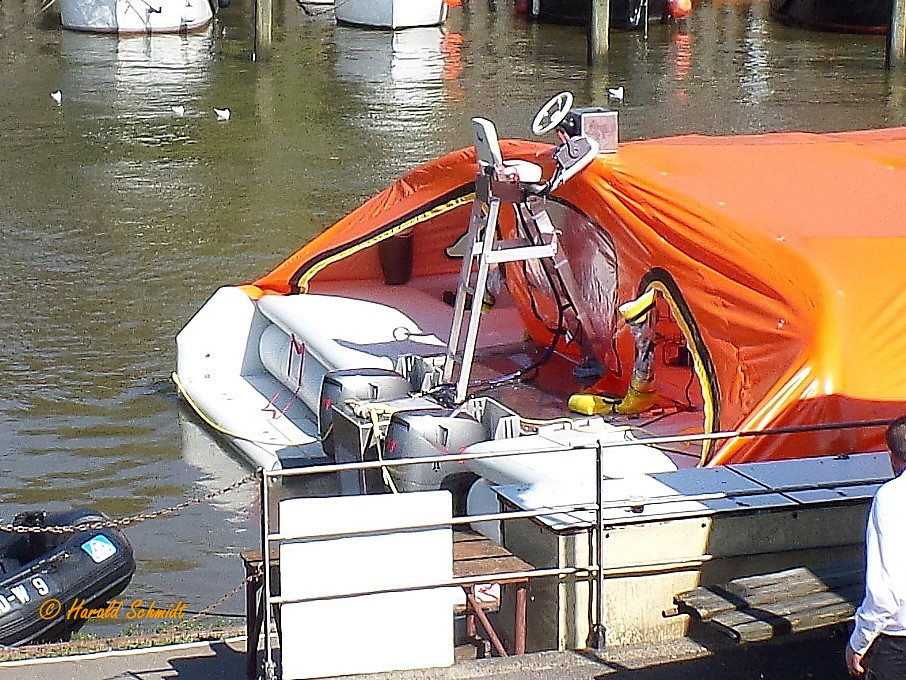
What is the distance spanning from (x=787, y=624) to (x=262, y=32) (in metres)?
26.3

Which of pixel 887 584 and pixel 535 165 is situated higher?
pixel 535 165

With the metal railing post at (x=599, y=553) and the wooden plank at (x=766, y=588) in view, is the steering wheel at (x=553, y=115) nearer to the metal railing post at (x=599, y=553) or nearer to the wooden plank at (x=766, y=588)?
the metal railing post at (x=599, y=553)

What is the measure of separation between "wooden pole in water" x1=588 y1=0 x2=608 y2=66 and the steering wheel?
63.1 feet

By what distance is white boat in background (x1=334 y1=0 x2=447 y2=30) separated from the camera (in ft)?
119

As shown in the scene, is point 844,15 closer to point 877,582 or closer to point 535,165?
point 535,165

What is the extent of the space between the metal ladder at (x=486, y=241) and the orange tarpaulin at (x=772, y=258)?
38cm

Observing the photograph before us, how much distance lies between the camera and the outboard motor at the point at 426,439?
9461 mm

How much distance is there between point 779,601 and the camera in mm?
6184

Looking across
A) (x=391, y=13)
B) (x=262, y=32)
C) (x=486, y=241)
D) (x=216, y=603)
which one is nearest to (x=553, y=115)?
(x=486, y=241)

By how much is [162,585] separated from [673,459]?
329 cm

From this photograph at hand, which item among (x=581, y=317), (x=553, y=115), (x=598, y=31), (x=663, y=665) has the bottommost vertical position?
(x=663, y=665)

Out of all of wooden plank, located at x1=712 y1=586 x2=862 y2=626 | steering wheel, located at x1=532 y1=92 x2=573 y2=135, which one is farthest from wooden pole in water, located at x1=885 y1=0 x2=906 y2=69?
wooden plank, located at x1=712 y1=586 x2=862 y2=626

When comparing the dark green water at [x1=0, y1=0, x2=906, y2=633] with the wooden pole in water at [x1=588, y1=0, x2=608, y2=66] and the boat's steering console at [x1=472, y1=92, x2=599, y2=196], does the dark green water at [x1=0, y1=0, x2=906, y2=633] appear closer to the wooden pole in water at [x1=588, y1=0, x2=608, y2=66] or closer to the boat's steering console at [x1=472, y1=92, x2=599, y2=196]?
the wooden pole in water at [x1=588, y1=0, x2=608, y2=66]

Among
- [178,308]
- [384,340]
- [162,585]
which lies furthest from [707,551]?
[178,308]
